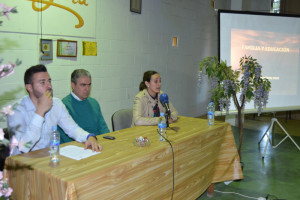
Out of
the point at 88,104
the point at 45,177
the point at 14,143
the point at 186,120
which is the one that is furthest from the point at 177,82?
the point at 14,143

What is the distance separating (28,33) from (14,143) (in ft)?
8.80

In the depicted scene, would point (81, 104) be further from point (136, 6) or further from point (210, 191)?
point (136, 6)

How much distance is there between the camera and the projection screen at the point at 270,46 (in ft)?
14.2

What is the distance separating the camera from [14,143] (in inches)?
32.0

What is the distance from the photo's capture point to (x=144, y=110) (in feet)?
10.6

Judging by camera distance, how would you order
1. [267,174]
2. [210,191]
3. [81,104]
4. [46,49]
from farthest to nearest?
[267,174] < [46,49] < [210,191] < [81,104]

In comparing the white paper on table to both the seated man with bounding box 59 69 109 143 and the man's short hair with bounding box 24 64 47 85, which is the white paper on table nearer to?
the man's short hair with bounding box 24 64 47 85

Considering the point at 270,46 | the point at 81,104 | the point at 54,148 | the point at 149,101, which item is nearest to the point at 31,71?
the point at 54,148

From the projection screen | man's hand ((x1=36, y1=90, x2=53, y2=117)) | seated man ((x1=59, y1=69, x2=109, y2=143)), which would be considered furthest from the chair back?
the projection screen

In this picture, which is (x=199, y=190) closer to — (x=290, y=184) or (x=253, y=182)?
(x=253, y=182)

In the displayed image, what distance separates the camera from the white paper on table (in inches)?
76.3

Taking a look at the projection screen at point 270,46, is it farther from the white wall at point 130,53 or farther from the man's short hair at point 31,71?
the man's short hair at point 31,71

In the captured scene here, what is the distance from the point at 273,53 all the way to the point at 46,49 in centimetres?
329

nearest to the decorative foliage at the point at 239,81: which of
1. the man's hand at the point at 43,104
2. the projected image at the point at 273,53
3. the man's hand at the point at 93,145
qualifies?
the projected image at the point at 273,53
